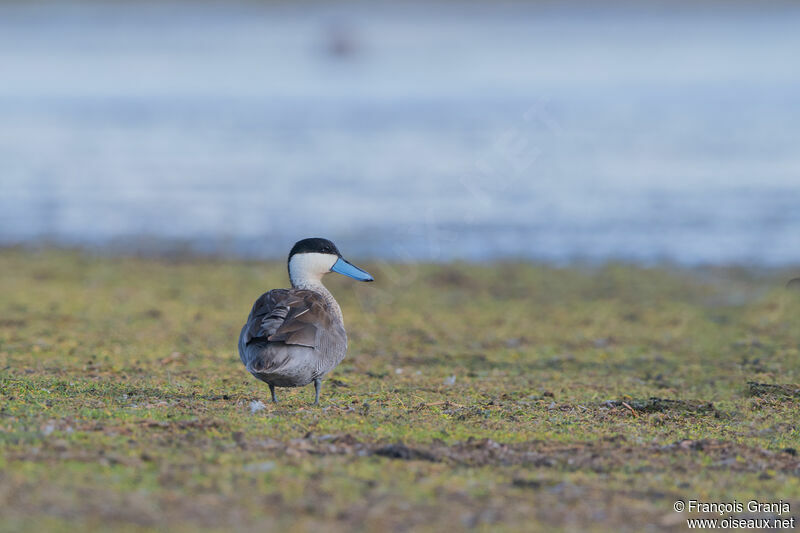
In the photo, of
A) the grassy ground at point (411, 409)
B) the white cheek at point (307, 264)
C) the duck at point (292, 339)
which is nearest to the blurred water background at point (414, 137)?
the grassy ground at point (411, 409)

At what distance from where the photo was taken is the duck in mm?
6512

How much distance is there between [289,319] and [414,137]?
20.8 metres

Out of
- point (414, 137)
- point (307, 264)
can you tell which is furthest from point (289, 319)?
point (414, 137)

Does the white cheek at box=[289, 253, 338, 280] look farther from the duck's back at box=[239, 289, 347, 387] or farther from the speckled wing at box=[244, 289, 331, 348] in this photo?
the duck's back at box=[239, 289, 347, 387]

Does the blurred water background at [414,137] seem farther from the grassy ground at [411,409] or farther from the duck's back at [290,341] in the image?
the duck's back at [290,341]

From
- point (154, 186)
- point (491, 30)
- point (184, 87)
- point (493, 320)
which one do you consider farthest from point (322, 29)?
point (493, 320)

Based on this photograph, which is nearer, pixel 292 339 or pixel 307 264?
pixel 292 339

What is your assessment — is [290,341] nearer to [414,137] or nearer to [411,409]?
[411,409]

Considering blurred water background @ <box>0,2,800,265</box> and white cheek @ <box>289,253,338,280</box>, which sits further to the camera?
blurred water background @ <box>0,2,800,265</box>

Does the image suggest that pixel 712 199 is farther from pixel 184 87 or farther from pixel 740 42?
pixel 740 42

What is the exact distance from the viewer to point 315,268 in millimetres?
8055

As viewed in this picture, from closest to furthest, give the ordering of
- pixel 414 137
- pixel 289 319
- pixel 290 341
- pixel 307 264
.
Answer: pixel 290 341 → pixel 289 319 → pixel 307 264 → pixel 414 137

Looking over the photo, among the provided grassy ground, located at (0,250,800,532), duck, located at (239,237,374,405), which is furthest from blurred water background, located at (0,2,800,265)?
duck, located at (239,237,374,405)

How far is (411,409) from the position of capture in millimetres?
6770
